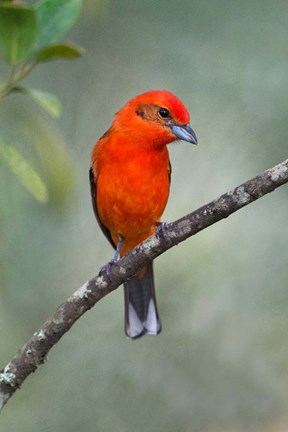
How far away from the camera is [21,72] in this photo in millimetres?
2041

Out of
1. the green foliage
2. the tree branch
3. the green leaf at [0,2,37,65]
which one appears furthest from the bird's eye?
the green leaf at [0,2,37,65]

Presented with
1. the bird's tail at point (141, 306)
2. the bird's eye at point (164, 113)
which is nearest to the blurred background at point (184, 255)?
the bird's tail at point (141, 306)

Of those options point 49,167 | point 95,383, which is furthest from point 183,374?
point 49,167

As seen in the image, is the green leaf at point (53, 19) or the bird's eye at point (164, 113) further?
the bird's eye at point (164, 113)

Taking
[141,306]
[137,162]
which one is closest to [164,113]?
[137,162]

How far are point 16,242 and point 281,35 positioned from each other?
2.32 m

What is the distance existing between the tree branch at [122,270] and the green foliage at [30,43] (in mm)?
945

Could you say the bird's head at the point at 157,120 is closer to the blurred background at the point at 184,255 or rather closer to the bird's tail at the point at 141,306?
the blurred background at the point at 184,255

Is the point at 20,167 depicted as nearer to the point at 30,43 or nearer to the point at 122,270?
the point at 30,43

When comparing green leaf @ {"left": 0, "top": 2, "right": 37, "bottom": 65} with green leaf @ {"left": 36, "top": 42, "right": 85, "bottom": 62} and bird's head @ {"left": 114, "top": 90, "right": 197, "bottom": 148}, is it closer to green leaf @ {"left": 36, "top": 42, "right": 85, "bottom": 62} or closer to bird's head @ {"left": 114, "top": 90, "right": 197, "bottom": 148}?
green leaf @ {"left": 36, "top": 42, "right": 85, "bottom": 62}

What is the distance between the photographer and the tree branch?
115 inches

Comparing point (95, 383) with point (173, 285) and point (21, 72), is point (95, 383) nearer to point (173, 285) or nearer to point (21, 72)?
point (173, 285)

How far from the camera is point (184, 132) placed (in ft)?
14.8

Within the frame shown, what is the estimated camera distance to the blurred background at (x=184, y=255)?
547 centimetres
